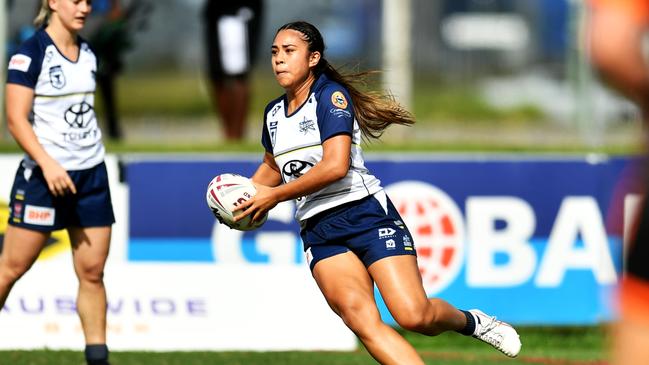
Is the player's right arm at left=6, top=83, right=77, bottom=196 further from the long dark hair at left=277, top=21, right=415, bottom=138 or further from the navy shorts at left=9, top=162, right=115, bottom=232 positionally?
the long dark hair at left=277, top=21, right=415, bottom=138

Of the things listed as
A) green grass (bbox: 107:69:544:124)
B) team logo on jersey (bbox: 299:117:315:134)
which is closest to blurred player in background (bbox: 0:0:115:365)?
team logo on jersey (bbox: 299:117:315:134)

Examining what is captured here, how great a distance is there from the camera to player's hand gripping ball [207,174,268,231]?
5.89 m

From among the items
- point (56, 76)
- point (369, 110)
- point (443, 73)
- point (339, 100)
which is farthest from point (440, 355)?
point (443, 73)

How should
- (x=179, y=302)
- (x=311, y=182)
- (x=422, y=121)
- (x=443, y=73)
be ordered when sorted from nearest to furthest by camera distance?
(x=311, y=182) → (x=179, y=302) → (x=422, y=121) → (x=443, y=73)

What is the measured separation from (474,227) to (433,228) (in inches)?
12.6

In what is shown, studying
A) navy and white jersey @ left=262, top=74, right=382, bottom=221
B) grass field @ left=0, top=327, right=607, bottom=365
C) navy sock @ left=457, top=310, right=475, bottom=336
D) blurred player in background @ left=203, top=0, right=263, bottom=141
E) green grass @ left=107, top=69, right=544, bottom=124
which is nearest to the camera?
navy and white jersey @ left=262, top=74, right=382, bottom=221

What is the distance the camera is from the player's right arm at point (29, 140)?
6777 mm

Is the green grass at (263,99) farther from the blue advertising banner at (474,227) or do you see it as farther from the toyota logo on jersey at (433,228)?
the toyota logo on jersey at (433,228)

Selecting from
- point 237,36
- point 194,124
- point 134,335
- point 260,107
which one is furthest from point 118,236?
point 260,107

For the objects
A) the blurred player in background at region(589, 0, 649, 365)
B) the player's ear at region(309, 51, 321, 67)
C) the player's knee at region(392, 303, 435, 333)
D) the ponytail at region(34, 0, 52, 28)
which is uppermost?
the blurred player in background at region(589, 0, 649, 365)

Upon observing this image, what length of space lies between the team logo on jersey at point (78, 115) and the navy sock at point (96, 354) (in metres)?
1.23

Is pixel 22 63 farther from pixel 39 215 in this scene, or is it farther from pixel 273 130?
pixel 273 130

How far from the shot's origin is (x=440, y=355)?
8.81 metres

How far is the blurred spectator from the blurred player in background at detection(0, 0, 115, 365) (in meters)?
4.47
